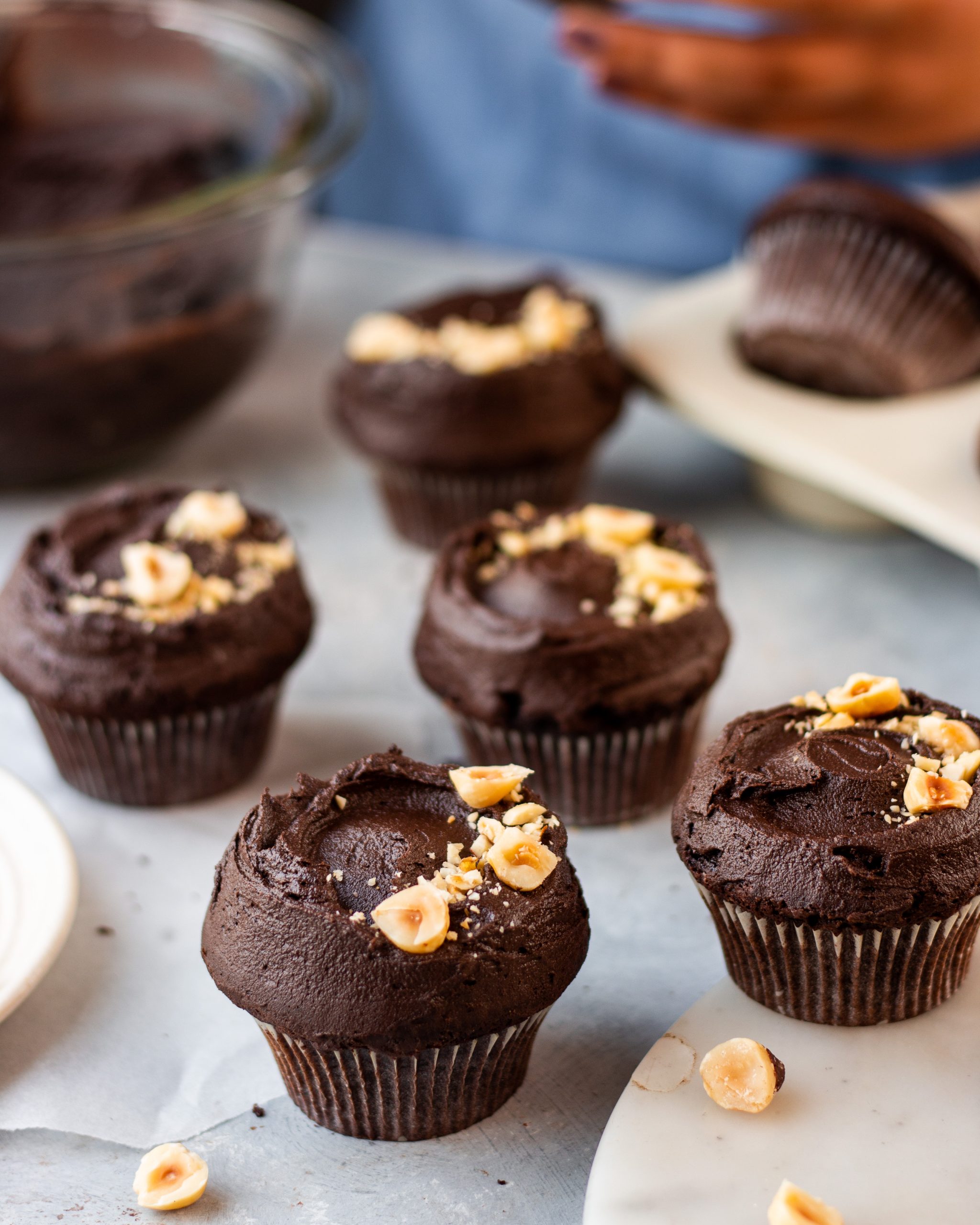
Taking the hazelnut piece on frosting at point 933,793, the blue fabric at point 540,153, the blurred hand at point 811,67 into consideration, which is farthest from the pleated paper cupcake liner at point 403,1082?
the blue fabric at point 540,153

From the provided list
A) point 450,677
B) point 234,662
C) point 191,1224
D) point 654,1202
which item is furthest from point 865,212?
point 191,1224

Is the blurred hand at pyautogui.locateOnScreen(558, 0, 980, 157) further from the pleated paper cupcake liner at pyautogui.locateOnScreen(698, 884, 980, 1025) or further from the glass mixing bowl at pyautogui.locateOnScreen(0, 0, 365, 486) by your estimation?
the pleated paper cupcake liner at pyautogui.locateOnScreen(698, 884, 980, 1025)

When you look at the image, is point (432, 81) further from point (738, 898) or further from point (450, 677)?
point (738, 898)

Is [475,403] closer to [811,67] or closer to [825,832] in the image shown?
[811,67]

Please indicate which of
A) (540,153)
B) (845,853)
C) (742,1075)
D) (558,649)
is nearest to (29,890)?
(558,649)

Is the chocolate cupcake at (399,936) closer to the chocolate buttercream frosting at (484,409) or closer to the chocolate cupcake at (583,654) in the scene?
the chocolate cupcake at (583,654)

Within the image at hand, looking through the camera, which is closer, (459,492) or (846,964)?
(846,964)

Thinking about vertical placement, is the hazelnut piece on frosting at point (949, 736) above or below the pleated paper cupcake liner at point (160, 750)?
above
